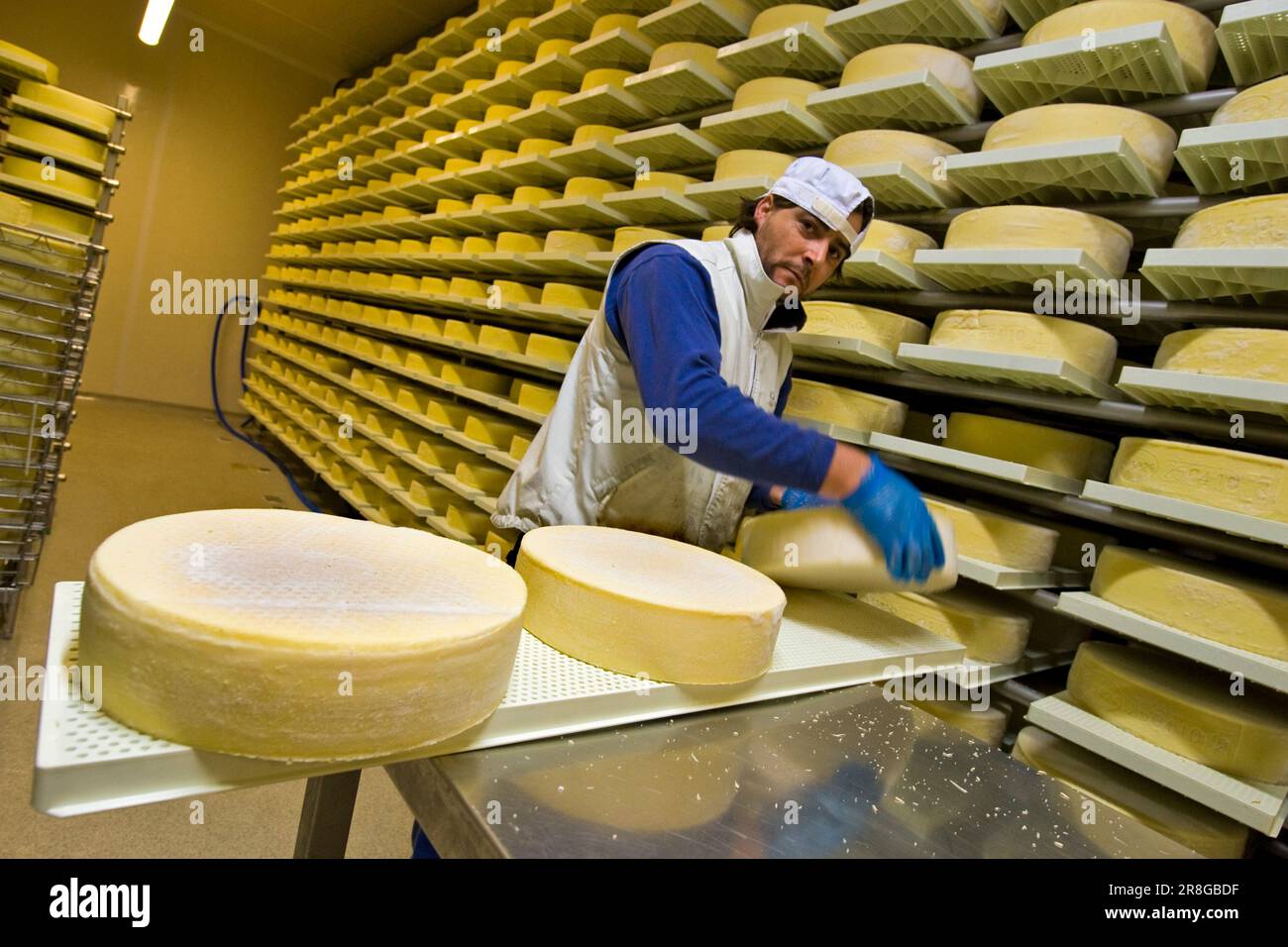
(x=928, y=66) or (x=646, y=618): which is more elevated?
(x=928, y=66)

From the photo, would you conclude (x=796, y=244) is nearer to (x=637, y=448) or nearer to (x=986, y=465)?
(x=637, y=448)

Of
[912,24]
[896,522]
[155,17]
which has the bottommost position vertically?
[896,522]

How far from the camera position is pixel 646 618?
931 mm

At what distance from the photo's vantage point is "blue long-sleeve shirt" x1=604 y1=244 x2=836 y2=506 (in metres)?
1.17

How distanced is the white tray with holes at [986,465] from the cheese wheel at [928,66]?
90cm

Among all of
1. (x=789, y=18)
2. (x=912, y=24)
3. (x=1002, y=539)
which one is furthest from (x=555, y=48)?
(x=1002, y=539)

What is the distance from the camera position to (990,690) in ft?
5.70

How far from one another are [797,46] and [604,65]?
1.41 m

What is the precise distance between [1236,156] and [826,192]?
735mm

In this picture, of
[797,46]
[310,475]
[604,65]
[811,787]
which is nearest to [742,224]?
[797,46]

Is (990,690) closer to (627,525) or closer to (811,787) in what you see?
(627,525)

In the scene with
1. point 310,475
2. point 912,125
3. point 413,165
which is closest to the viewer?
point 912,125

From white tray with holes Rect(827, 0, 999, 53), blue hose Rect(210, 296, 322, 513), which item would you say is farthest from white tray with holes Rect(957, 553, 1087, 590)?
blue hose Rect(210, 296, 322, 513)
